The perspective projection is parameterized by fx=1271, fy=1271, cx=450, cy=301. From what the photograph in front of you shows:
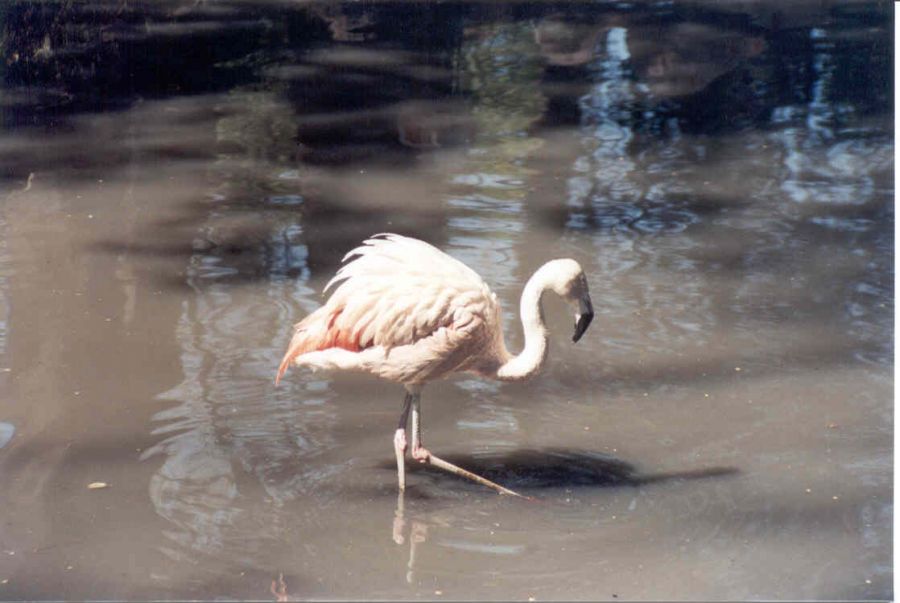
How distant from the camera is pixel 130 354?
598cm

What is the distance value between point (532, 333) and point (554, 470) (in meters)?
0.58

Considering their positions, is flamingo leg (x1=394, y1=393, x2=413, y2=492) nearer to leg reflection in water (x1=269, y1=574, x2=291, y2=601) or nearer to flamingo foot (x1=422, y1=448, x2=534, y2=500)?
flamingo foot (x1=422, y1=448, x2=534, y2=500)

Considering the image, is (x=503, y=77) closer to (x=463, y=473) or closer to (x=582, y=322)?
(x=582, y=322)

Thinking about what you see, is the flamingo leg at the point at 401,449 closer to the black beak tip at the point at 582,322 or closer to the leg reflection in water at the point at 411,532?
the leg reflection in water at the point at 411,532

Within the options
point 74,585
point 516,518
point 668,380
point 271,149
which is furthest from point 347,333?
point 271,149

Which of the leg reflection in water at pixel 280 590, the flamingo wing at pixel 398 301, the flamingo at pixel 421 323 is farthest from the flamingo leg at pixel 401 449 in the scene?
the leg reflection in water at pixel 280 590

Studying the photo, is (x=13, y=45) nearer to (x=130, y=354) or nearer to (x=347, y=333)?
(x=130, y=354)

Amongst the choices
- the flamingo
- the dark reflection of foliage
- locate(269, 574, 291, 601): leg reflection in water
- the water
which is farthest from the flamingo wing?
the dark reflection of foliage

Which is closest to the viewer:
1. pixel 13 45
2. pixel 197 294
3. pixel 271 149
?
pixel 197 294

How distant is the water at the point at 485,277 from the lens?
4.44 meters

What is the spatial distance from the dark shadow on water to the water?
2 centimetres

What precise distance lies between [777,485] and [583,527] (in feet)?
2.75

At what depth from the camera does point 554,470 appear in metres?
5.03

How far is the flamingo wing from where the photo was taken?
4.72 m
